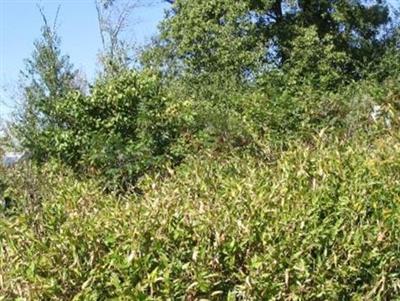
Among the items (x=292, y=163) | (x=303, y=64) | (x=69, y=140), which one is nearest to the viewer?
(x=292, y=163)

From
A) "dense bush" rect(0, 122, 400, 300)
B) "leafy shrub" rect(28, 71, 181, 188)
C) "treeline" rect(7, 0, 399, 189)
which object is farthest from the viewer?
"treeline" rect(7, 0, 399, 189)

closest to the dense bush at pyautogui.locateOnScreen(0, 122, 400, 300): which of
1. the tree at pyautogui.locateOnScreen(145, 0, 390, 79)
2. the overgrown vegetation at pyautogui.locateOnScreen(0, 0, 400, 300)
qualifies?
the overgrown vegetation at pyautogui.locateOnScreen(0, 0, 400, 300)

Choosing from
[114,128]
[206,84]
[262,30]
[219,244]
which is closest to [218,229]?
[219,244]

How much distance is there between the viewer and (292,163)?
3223 mm

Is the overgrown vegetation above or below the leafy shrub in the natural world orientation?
below

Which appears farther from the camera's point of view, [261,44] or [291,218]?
[261,44]

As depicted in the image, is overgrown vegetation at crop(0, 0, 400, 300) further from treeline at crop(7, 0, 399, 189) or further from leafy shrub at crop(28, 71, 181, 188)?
treeline at crop(7, 0, 399, 189)

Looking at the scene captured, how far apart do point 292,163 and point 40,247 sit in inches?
50.5

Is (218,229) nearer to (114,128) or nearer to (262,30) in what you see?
(114,128)

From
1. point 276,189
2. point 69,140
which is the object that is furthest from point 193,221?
point 69,140

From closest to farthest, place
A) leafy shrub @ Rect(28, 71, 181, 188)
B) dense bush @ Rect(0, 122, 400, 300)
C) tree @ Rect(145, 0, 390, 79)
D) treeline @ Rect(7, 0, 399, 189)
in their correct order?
dense bush @ Rect(0, 122, 400, 300) → leafy shrub @ Rect(28, 71, 181, 188) → treeline @ Rect(7, 0, 399, 189) → tree @ Rect(145, 0, 390, 79)

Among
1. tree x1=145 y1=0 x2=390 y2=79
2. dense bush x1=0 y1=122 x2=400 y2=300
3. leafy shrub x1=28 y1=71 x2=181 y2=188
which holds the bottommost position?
dense bush x1=0 y1=122 x2=400 y2=300

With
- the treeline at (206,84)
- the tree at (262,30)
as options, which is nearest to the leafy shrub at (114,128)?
the treeline at (206,84)

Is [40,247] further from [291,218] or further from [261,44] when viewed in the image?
[261,44]
